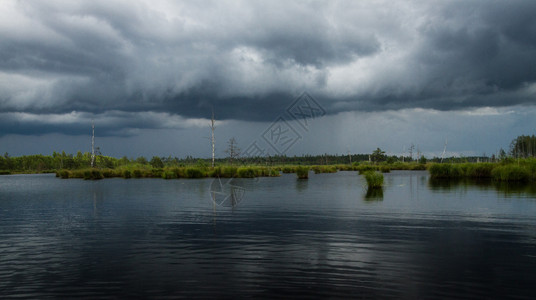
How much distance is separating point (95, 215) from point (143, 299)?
15.7m

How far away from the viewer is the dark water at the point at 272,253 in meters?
9.25

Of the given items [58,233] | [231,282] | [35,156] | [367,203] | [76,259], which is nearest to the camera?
[231,282]

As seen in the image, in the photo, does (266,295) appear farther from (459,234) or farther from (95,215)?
(95,215)

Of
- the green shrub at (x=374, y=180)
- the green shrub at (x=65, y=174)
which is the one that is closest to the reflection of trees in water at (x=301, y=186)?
the green shrub at (x=374, y=180)

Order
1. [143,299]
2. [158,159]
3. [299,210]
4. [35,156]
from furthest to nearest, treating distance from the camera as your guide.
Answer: [35,156] < [158,159] < [299,210] < [143,299]

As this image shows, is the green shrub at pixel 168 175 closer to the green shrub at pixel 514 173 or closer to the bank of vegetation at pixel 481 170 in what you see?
the bank of vegetation at pixel 481 170

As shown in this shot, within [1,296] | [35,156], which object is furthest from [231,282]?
[35,156]

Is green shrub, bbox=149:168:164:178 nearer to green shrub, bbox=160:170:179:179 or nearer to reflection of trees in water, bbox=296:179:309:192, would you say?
green shrub, bbox=160:170:179:179

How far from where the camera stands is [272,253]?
12688mm

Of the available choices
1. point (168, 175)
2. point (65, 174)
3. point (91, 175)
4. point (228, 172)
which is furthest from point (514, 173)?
point (65, 174)

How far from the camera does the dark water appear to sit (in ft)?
30.3

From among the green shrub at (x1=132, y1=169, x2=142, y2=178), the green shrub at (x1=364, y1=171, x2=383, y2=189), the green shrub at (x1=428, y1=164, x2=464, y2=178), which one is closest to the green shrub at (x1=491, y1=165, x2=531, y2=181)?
the green shrub at (x1=428, y1=164, x2=464, y2=178)

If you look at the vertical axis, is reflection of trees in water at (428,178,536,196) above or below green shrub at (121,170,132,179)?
below

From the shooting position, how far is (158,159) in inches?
3880
